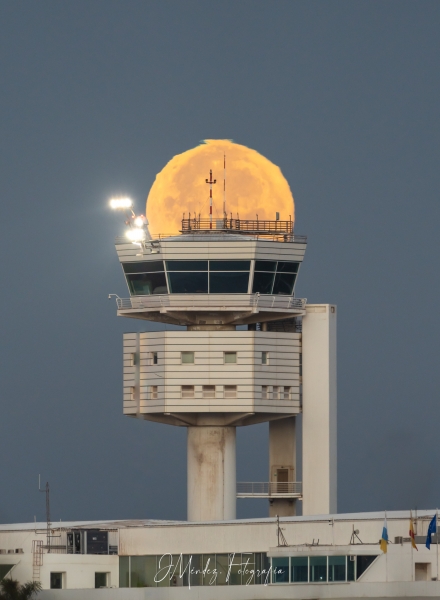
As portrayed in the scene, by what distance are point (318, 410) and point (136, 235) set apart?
1477 cm

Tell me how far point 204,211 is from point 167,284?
5204mm

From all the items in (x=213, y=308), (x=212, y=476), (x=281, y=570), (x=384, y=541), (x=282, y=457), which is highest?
(x=213, y=308)

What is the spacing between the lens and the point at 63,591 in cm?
13162

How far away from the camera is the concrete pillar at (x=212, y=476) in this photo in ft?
480

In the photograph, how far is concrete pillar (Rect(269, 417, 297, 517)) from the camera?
14862cm

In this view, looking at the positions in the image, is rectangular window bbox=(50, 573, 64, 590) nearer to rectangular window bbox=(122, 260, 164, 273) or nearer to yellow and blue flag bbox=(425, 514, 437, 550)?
yellow and blue flag bbox=(425, 514, 437, 550)

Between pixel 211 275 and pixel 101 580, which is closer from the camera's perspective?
pixel 101 580

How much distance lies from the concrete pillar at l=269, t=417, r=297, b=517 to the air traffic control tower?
0.19ft

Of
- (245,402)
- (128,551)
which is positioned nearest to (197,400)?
(245,402)

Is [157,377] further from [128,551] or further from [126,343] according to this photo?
[128,551]

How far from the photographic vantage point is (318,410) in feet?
482

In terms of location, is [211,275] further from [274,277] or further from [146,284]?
[146,284]

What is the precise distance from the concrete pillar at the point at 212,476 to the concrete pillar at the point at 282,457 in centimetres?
336

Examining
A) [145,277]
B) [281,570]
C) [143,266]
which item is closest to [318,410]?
[145,277]
